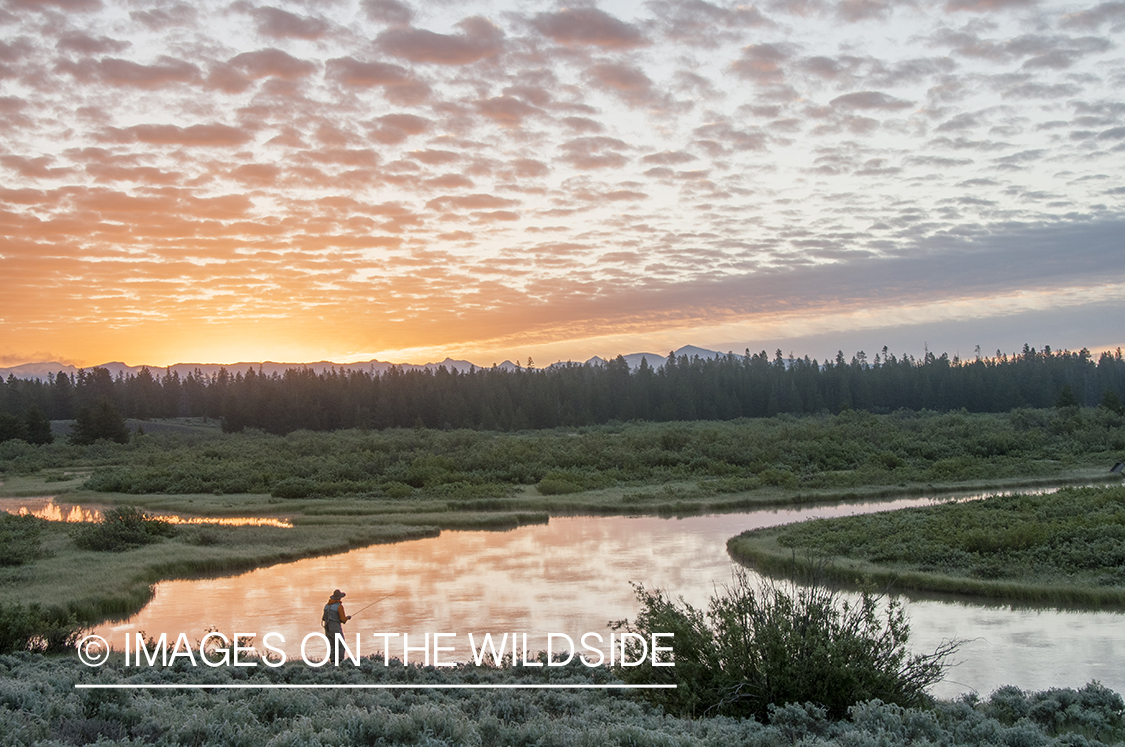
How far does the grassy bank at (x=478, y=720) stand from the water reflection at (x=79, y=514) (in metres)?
27.5

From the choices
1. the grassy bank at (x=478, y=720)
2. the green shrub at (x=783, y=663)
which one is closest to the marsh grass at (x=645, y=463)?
the grassy bank at (x=478, y=720)

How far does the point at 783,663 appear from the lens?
34.6ft

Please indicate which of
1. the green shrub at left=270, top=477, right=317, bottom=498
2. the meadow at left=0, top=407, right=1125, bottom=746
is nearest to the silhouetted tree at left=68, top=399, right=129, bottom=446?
the meadow at left=0, top=407, right=1125, bottom=746

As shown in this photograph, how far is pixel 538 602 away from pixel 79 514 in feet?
107

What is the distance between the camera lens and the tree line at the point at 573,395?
408 feet

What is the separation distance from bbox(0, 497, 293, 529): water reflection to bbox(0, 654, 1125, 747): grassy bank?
27.5m

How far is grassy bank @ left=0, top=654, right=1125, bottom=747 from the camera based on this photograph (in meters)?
8.62

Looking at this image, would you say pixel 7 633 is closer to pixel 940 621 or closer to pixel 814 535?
pixel 940 621

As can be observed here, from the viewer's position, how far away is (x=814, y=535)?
29188mm

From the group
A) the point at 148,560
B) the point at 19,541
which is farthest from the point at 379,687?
the point at 19,541

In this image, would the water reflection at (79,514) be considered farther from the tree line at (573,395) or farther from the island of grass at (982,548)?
the tree line at (573,395)

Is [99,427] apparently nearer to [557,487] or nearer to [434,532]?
[557,487]

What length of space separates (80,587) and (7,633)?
7.41 meters

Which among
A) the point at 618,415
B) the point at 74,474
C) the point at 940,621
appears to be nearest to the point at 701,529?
the point at 940,621
